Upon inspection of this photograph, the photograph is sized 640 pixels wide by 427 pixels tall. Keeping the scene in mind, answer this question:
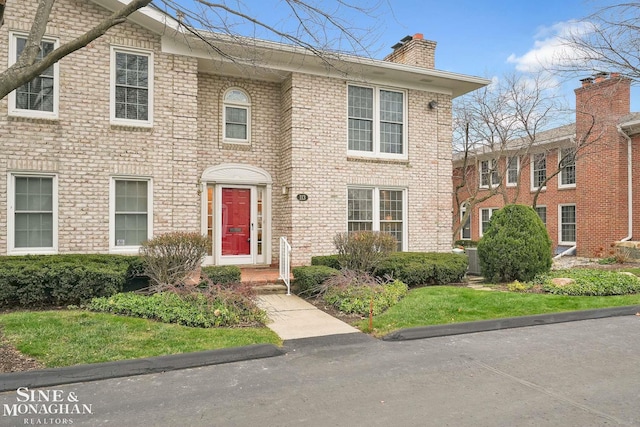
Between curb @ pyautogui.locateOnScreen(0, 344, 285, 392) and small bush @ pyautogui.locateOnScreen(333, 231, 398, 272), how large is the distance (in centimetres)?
451

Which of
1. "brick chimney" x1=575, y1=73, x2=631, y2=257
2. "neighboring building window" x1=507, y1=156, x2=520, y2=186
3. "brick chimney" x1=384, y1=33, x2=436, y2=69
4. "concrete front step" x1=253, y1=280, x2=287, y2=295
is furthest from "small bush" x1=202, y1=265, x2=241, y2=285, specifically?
"neighboring building window" x1=507, y1=156, x2=520, y2=186

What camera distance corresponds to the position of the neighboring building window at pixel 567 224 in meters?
19.7

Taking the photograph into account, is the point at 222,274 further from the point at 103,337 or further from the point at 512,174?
the point at 512,174

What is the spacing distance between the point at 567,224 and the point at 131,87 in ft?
60.8

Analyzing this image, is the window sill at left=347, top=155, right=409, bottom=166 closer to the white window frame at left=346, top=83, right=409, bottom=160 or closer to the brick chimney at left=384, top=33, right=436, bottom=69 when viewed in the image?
the white window frame at left=346, top=83, right=409, bottom=160

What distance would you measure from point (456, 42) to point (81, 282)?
1141 cm

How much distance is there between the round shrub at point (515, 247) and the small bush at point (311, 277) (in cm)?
422

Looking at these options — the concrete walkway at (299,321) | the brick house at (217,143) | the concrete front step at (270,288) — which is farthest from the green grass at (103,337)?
the brick house at (217,143)

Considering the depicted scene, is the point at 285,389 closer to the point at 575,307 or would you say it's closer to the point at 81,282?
the point at 81,282

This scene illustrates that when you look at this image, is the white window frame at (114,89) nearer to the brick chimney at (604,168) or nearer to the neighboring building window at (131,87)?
the neighboring building window at (131,87)

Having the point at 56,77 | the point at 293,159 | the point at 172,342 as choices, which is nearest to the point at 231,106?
the point at 293,159

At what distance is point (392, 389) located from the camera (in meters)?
4.48

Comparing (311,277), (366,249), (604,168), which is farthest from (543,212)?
(311,277)

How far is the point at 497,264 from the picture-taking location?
1082 centimetres
